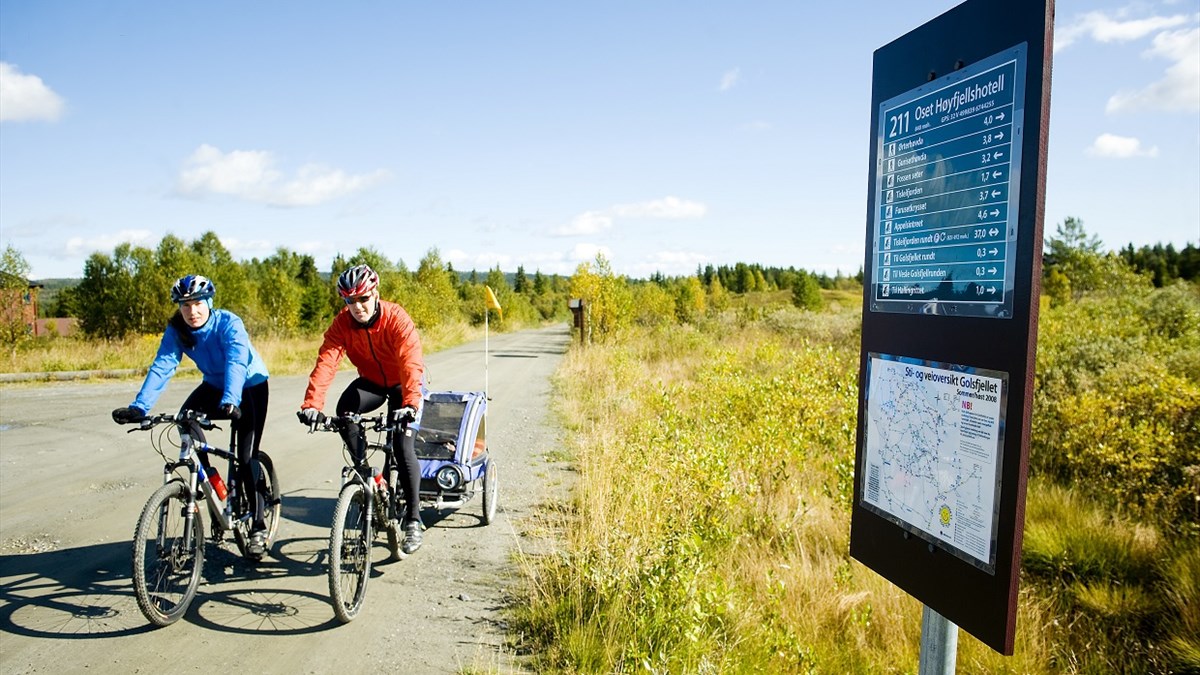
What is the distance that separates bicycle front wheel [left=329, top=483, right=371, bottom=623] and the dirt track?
14 cm

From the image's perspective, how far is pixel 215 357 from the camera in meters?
4.91

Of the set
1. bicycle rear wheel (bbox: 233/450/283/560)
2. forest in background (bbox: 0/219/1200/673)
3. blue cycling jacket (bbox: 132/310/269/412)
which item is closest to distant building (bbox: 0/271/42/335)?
forest in background (bbox: 0/219/1200/673)

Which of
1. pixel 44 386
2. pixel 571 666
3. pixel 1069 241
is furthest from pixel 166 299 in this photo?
pixel 1069 241

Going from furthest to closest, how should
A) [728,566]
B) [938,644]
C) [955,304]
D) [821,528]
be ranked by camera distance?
[821,528], [728,566], [938,644], [955,304]

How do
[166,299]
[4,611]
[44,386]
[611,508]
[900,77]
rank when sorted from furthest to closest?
[166,299] → [44,386] → [611,508] → [4,611] → [900,77]

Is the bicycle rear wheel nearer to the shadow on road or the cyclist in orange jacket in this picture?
the shadow on road

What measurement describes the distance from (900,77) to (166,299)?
41129 mm

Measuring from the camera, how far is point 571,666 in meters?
3.68

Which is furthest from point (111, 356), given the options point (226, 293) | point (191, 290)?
point (226, 293)

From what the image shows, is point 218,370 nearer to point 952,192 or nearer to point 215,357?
point 215,357

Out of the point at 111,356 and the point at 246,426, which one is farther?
the point at 111,356

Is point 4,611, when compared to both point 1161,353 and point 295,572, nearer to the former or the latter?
point 295,572

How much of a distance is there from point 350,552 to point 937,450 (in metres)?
3.57

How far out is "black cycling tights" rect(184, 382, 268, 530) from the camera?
16.3ft
